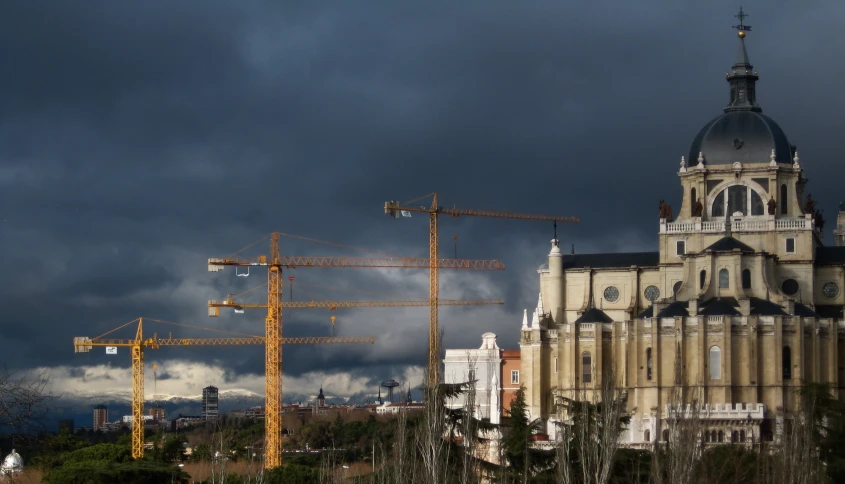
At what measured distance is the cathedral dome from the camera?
126 metres

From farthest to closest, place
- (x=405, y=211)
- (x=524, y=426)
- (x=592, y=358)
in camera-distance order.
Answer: (x=405, y=211) → (x=592, y=358) → (x=524, y=426)

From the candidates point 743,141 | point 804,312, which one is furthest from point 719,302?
point 743,141

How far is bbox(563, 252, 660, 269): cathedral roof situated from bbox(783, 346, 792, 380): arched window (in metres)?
17.6

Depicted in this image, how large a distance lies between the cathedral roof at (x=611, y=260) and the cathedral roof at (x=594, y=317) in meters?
7.48

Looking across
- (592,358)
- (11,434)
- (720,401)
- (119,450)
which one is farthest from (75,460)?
(11,434)

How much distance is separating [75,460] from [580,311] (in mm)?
44169

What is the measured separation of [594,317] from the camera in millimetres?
122125

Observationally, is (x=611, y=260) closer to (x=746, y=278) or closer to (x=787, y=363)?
(x=746, y=278)

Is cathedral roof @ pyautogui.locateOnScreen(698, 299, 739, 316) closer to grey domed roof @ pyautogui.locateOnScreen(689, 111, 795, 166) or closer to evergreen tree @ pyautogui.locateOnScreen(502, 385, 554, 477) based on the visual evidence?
grey domed roof @ pyautogui.locateOnScreen(689, 111, 795, 166)

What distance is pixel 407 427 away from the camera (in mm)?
67188

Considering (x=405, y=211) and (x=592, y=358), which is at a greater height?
(x=405, y=211)

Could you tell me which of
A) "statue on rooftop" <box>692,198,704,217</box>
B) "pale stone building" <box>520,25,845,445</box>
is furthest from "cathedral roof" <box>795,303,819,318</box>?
"statue on rooftop" <box>692,198,704,217</box>

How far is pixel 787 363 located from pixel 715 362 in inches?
210

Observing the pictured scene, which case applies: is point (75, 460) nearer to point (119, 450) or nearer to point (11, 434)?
point (119, 450)
